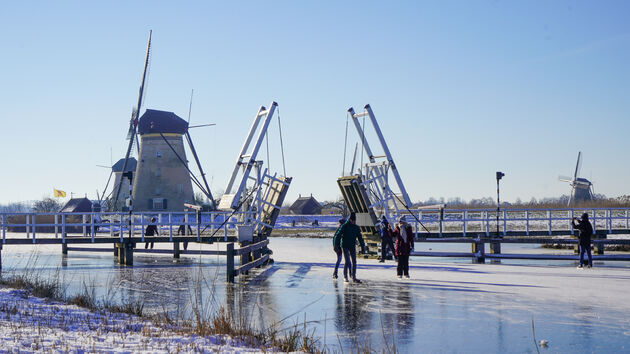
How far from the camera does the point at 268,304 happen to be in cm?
1400

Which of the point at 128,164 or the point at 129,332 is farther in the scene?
the point at 128,164

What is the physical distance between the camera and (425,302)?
46.1 feet

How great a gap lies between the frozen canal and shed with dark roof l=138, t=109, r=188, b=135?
41.2 meters

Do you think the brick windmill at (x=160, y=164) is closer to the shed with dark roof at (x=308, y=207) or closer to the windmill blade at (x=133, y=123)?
the windmill blade at (x=133, y=123)

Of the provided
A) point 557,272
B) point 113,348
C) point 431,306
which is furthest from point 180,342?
point 557,272

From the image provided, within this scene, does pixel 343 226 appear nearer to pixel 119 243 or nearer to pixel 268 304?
pixel 268 304

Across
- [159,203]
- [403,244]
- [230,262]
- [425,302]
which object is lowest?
[425,302]

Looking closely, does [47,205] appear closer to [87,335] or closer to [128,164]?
[128,164]

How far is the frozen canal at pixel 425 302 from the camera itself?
10109mm

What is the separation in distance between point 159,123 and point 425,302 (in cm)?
5265

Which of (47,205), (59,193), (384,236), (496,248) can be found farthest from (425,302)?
(47,205)

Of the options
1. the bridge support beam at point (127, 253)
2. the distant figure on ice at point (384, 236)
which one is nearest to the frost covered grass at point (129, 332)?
the distant figure on ice at point (384, 236)

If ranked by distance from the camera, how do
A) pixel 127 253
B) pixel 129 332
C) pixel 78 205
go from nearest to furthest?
pixel 129 332, pixel 127 253, pixel 78 205

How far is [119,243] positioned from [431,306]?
17779 millimetres
